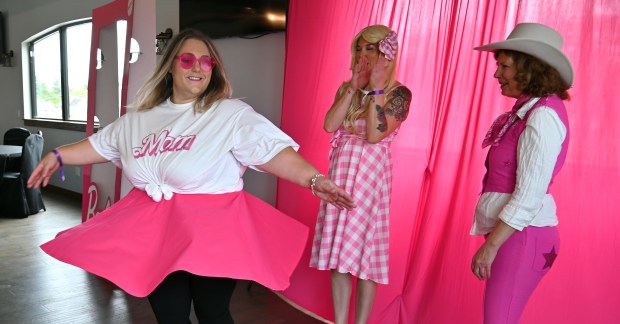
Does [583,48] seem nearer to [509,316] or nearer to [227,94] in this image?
[509,316]

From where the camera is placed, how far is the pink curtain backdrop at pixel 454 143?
178 centimetres

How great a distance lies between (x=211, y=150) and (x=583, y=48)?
1.48 metres

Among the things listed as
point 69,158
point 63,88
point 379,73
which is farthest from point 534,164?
point 63,88

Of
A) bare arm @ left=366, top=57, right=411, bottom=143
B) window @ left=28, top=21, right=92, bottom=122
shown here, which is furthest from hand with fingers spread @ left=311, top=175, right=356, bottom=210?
window @ left=28, top=21, right=92, bottom=122

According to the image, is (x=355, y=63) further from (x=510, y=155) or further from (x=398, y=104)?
(x=510, y=155)

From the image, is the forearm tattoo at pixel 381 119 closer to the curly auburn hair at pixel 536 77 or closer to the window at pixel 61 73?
the curly auburn hair at pixel 536 77

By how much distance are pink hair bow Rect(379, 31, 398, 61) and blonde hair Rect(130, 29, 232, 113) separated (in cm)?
71

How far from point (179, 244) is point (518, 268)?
104 cm

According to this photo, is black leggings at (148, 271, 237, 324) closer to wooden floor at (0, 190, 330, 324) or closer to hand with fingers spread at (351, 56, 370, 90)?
hand with fingers spread at (351, 56, 370, 90)

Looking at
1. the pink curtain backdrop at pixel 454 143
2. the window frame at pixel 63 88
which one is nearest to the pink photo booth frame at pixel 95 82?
the pink curtain backdrop at pixel 454 143

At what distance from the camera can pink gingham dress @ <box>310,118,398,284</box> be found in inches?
84.0

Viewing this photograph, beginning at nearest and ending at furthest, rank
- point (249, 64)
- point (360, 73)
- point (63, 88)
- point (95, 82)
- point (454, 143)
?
1. point (360, 73)
2. point (454, 143)
3. point (249, 64)
4. point (95, 82)
5. point (63, 88)

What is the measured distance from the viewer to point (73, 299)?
3014mm

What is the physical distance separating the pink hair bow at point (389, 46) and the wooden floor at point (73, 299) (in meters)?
1.66
